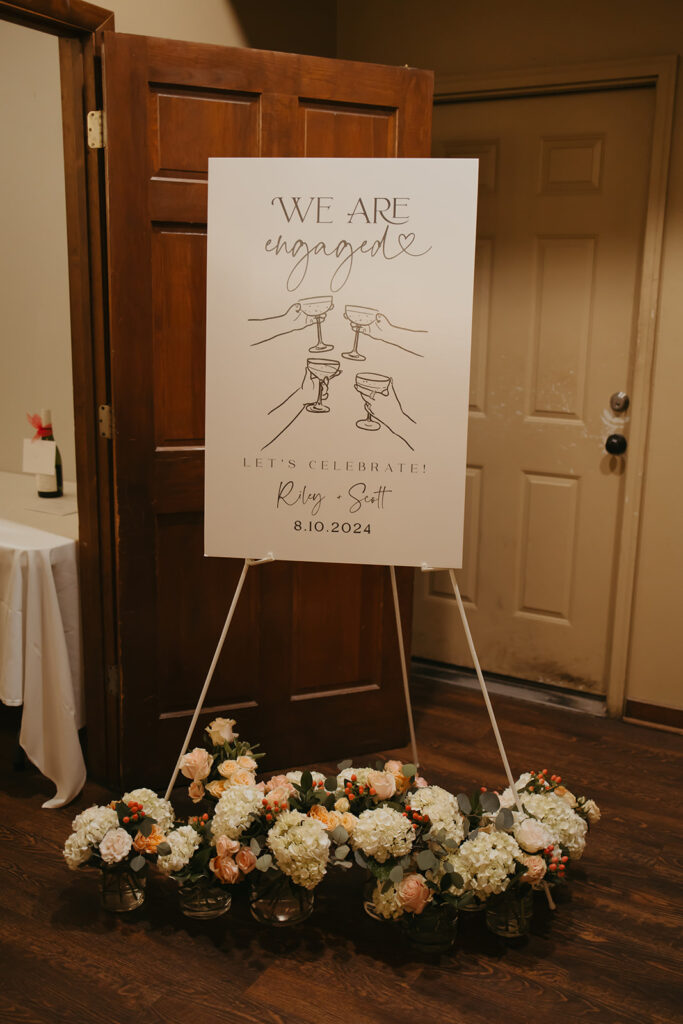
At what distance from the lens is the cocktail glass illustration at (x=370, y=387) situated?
210 centimetres

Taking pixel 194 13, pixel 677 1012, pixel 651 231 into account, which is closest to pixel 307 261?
pixel 194 13

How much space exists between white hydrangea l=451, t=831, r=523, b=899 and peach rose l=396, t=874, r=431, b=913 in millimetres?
67

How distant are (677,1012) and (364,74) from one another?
2339 millimetres

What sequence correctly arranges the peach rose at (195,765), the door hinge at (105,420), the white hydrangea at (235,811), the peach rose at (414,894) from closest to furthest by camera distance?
the peach rose at (414,894), the white hydrangea at (235,811), the peach rose at (195,765), the door hinge at (105,420)

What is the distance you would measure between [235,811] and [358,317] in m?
1.16

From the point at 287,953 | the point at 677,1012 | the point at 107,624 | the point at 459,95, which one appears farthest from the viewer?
the point at 459,95

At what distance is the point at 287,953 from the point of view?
6.67ft

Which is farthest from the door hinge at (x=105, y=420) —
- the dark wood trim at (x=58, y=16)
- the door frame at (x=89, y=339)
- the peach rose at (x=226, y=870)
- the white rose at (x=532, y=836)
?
the white rose at (x=532, y=836)

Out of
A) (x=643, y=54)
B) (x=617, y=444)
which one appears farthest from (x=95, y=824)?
(x=643, y=54)

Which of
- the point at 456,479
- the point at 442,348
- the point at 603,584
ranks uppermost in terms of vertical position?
the point at 442,348

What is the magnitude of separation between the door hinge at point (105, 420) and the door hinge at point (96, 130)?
Result: 2.14 feet

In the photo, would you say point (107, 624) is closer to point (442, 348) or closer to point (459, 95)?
point (442, 348)

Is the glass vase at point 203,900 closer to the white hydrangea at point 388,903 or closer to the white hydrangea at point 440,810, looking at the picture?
the white hydrangea at point 388,903

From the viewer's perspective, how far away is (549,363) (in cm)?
323
